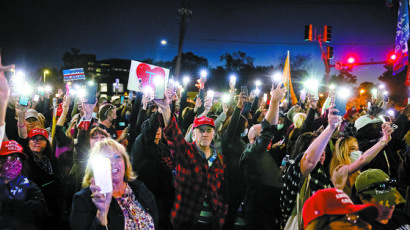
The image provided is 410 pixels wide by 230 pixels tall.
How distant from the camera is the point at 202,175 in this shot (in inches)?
149

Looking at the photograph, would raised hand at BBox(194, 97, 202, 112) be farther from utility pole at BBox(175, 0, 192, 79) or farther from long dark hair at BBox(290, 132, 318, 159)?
utility pole at BBox(175, 0, 192, 79)

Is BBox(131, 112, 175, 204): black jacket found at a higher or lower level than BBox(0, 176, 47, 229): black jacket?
higher

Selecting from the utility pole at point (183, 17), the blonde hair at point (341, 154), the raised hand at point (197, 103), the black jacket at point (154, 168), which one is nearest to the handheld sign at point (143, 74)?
the black jacket at point (154, 168)

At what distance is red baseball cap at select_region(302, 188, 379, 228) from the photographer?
2.01 meters

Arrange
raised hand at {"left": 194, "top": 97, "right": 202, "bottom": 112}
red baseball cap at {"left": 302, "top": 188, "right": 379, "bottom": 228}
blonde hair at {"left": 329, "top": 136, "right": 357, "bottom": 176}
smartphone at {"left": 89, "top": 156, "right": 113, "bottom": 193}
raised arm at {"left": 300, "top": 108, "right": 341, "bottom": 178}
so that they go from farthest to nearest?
1. raised hand at {"left": 194, "top": 97, "right": 202, "bottom": 112}
2. blonde hair at {"left": 329, "top": 136, "right": 357, "bottom": 176}
3. raised arm at {"left": 300, "top": 108, "right": 341, "bottom": 178}
4. smartphone at {"left": 89, "top": 156, "right": 113, "bottom": 193}
5. red baseball cap at {"left": 302, "top": 188, "right": 379, "bottom": 228}

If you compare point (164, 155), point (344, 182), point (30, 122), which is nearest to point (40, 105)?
point (30, 122)

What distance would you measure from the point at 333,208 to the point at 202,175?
1.97m

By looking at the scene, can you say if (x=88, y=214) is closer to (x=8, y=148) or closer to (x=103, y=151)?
(x=103, y=151)

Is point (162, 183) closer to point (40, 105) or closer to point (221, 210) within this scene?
point (221, 210)

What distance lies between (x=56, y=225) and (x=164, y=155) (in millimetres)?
2049

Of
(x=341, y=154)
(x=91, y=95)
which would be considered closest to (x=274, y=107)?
(x=341, y=154)

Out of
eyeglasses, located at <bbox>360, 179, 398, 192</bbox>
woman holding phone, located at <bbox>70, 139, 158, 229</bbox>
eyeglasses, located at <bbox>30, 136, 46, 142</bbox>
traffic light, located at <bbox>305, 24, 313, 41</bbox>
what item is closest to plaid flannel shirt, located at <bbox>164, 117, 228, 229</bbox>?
woman holding phone, located at <bbox>70, 139, 158, 229</bbox>

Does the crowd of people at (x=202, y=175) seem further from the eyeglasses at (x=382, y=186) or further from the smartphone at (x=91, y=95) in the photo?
the smartphone at (x=91, y=95)

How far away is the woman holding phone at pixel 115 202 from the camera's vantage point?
101 inches
